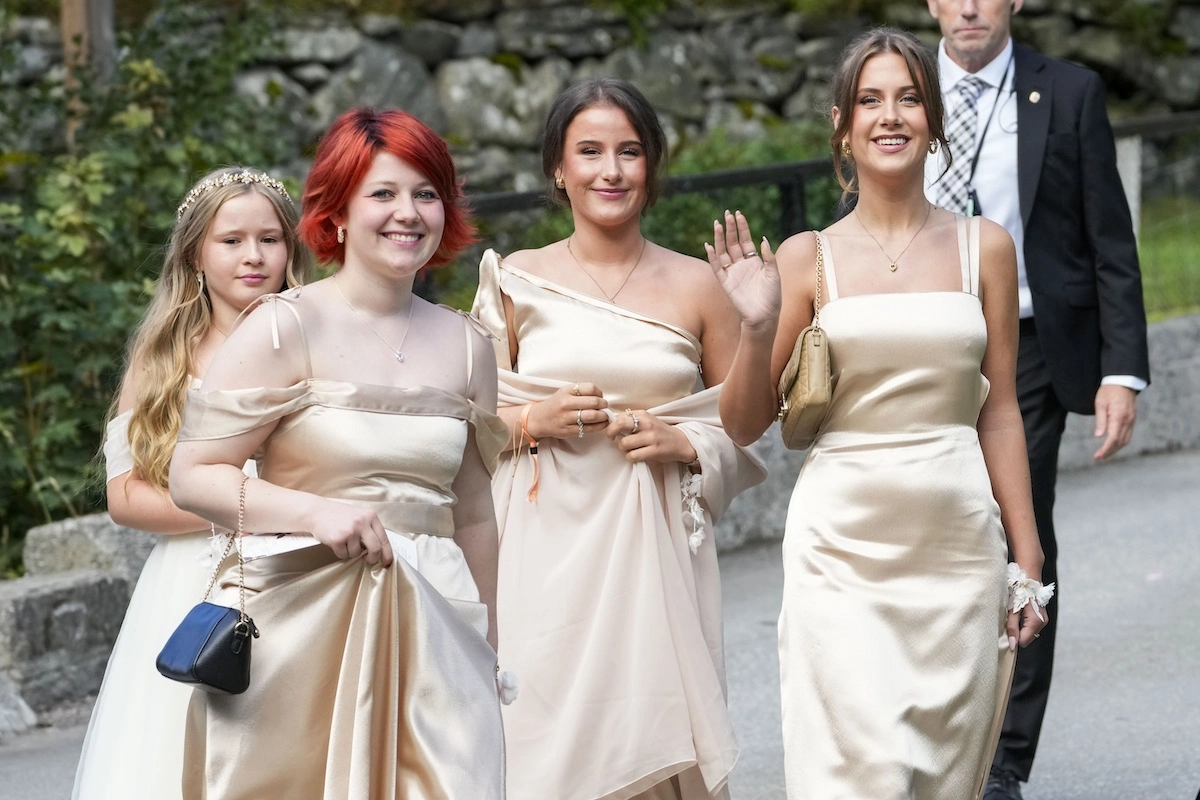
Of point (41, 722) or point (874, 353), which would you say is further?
point (41, 722)

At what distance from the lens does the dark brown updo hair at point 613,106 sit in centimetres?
466

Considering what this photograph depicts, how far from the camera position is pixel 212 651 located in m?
3.17

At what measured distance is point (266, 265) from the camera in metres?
4.52

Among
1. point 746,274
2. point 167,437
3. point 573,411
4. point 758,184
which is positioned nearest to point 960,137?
point 573,411

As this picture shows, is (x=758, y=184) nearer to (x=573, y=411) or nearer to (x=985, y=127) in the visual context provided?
(x=985, y=127)

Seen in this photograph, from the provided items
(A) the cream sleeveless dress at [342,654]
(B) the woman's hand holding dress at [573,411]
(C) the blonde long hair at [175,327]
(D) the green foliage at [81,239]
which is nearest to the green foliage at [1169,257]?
(D) the green foliage at [81,239]

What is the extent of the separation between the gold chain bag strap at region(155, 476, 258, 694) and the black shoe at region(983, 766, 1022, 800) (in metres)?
2.50

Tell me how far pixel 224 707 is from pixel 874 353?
1.61 m

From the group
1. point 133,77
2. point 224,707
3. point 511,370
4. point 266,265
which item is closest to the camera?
point 224,707

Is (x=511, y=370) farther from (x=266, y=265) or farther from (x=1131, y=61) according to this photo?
(x=1131, y=61)

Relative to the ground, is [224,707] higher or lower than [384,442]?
lower

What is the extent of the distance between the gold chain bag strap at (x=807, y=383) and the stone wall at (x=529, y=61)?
7246mm

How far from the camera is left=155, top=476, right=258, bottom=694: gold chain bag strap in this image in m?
3.17

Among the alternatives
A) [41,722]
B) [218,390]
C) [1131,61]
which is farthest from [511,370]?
[1131,61]
